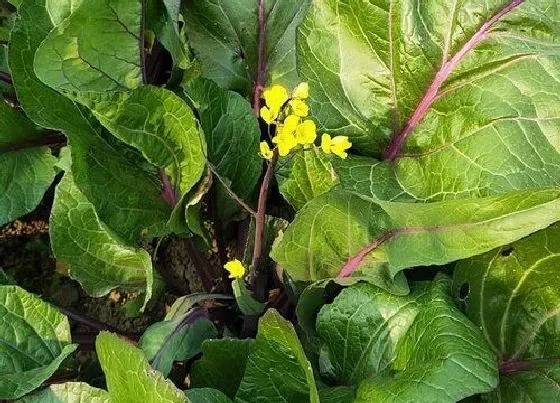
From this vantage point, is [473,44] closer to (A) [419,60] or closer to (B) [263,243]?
(A) [419,60]

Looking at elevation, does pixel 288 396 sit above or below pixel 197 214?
below

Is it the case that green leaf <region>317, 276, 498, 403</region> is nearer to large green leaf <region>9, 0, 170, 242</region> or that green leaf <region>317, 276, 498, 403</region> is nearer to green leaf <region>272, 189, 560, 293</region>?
green leaf <region>272, 189, 560, 293</region>

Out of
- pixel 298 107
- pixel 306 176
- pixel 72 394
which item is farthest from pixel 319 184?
pixel 72 394

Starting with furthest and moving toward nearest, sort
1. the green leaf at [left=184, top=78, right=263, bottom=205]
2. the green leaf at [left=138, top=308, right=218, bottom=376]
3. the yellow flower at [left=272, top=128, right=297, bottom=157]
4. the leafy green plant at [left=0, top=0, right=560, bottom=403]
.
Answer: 1. the green leaf at [left=184, top=78, right=263, bottom=205]
2. the green leaf at [left=138, top=308, right=218, bottom=376]
3. the leafy green plant at [left=0, top=0, right=560, bottom=403]
4. the yellow flower at [left=272, top=128, right=297, bottom=157]

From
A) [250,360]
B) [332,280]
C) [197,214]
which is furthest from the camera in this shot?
[197,214]

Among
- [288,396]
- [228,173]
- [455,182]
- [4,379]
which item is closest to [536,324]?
[455,182]

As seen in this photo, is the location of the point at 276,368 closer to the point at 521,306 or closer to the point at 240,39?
the point at 521,306

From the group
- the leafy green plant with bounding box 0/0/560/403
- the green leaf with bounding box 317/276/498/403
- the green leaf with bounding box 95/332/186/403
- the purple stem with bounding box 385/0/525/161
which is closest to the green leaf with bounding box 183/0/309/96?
the leafy green plant with bounding box 0/0/560/403
